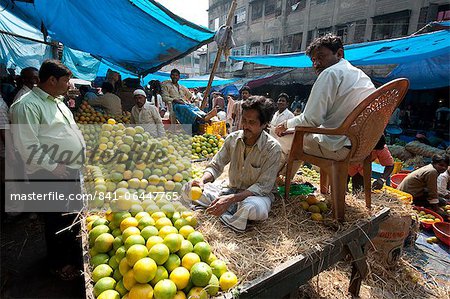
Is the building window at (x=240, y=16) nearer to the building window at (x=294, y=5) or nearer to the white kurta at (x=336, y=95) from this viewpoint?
the building window at (x=294, y=5)

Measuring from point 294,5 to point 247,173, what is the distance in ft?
66.8

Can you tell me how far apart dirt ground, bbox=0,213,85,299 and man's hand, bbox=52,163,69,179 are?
1.18 m

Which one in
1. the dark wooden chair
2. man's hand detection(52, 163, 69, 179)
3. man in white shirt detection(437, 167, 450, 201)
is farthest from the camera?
man in white shirt detection(437, 167, 450, 201)

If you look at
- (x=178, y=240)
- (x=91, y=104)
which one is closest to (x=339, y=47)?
(x=178, y=240)

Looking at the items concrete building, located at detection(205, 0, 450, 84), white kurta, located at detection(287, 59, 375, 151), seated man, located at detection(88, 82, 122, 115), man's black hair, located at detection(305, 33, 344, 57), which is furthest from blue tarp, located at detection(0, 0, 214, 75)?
concrete building, located at detection(205, 0, 450, 84)

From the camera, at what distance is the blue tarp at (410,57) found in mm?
6238

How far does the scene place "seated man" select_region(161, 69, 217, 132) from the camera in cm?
635

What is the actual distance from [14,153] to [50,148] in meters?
1.20

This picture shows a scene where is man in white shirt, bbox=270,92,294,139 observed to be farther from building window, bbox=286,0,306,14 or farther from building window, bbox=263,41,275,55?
building window, bbox=263,41,275,55

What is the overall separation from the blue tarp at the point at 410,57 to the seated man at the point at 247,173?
6312 mm

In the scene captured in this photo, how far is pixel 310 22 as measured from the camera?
17672mm

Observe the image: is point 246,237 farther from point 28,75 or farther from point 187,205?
point 28,75

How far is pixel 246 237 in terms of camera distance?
2.11 metres

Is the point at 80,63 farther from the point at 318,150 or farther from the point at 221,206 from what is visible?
the point at 318,150
